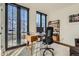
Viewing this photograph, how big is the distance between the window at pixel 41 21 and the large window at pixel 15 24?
16 centimetres

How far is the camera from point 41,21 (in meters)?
1.68

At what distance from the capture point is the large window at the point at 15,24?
5.20 ft

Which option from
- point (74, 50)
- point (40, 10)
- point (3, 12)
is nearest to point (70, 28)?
point (74, 50)

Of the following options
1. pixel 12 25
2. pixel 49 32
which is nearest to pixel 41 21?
pixel 49 32

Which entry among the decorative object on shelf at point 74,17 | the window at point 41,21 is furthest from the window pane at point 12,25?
the decorative object on shelf at point 74,17

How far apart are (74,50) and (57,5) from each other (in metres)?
0.66

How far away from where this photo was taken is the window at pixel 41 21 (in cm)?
168

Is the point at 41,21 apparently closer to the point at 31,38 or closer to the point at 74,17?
the point at 31,38

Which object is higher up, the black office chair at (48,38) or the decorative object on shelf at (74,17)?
the decorative object on shelf at (74,17)

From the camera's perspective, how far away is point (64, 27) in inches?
67.4

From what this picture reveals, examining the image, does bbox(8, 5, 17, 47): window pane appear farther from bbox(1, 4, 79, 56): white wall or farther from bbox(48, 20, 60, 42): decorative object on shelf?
bbox(48, 20, 60, 42): decorative object on shelf

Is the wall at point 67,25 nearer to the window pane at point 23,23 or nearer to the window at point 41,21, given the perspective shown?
the window at point 41,21

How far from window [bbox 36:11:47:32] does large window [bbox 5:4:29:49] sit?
0.16 m

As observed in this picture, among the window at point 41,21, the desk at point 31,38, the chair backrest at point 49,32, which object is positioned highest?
the window at point 41,21
